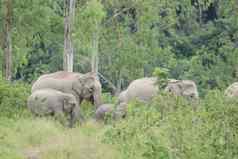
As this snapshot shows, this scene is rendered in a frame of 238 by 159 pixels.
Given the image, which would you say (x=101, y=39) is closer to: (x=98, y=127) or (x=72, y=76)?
(x=72, y=76)

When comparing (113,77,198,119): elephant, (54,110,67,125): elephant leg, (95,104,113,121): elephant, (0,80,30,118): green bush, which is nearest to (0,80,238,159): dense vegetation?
(54,110,67,125): elephant leg

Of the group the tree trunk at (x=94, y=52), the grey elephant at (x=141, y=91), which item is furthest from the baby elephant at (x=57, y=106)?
the tree trunk at (x=94, y=52)

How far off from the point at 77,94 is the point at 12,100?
214cm

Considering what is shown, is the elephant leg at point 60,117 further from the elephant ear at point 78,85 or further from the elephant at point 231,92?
the elephant at point 231,92

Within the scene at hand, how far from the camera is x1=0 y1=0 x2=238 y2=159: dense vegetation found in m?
9.65

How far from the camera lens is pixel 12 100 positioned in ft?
56.9

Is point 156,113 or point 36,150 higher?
point 156,113

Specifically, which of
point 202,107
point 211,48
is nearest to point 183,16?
point 211,48

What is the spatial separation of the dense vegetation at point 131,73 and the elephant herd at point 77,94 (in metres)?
0.33

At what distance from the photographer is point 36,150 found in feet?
40.9

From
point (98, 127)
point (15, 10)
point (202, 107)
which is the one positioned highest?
point (15, 10)

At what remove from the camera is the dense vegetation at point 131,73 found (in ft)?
31.7

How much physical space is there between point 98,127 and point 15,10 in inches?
351

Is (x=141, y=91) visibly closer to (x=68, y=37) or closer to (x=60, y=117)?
(x=60, y=117)
